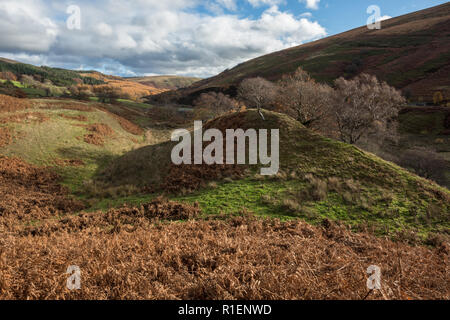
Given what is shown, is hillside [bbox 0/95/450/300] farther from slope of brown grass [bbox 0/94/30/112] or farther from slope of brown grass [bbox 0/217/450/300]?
slope of brown grass [bbox 0/94/30/112]

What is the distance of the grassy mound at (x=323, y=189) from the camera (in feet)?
29.7

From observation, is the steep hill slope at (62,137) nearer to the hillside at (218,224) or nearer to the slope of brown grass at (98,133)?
the slope of brown grass at (98,133)

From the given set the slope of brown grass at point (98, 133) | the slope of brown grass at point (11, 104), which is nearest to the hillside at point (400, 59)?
the slope of brown grass at point (98, 133)

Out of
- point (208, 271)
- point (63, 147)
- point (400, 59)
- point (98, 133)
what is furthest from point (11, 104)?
point (400, 59)

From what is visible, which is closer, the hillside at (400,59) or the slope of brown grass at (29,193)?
the slope of brown grass at (29,193)

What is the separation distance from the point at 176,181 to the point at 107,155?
14383 mm

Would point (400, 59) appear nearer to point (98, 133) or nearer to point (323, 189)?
point (323, 189)

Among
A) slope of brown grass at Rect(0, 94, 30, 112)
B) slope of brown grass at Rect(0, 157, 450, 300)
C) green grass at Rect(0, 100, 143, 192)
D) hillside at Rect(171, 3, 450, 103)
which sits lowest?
slope of brown grass at Rect(0, 157, 450, 300)

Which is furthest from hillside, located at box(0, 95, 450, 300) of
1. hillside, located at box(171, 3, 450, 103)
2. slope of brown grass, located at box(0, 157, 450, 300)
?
hillside, located at box(171, 3, 450, 103)

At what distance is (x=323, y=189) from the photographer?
1093cm

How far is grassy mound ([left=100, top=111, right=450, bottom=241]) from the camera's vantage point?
29.7 ft

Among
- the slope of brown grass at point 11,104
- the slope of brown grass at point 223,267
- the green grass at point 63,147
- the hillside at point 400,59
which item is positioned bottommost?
the slope of brown grass at point 223,267

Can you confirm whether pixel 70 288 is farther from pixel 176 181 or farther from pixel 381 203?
pixel 381 203

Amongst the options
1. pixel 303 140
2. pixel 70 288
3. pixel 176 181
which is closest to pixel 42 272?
pixel 70 288
